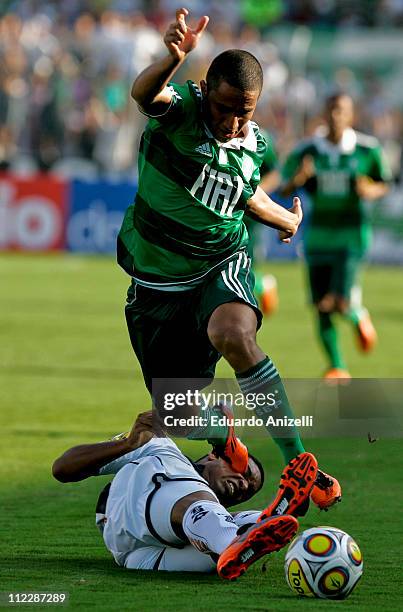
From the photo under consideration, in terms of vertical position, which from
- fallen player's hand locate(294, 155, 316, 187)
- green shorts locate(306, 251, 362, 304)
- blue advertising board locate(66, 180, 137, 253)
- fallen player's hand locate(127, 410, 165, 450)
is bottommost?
blue advertising board locate(66, 180, 137, 253)

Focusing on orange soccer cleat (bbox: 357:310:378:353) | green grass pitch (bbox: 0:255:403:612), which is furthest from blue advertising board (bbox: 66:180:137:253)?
orange soccer cleat (bbox: 357:310:378:353)

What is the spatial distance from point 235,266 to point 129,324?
2.39 ft

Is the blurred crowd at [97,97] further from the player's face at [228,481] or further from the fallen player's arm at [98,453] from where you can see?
the fallen player's arm at [98,453]

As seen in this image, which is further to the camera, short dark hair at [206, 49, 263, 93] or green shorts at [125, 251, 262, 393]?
green shorts at [125, 251, 262, 393]

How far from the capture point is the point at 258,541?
5.25 metres

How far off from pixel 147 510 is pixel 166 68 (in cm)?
193

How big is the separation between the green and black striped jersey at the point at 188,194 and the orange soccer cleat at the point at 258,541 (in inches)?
67.1

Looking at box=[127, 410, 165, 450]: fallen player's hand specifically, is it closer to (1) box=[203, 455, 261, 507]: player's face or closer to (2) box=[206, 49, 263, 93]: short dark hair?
(1) box=[203, 455, 261, 507]: player's face

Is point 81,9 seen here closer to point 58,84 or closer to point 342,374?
point 58,84

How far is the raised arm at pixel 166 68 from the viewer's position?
585cm

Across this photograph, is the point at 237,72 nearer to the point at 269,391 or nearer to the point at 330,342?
the point at 269,391

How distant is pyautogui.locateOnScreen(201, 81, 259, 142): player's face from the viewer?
20.2ft

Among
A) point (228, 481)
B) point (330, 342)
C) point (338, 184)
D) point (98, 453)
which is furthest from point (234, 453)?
point (338, 184)

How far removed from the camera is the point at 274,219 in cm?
681
